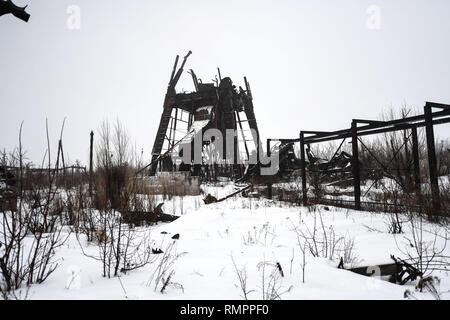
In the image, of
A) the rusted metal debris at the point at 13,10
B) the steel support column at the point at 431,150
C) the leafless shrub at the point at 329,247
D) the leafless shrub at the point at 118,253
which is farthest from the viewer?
the steel support column at the point at 431,150

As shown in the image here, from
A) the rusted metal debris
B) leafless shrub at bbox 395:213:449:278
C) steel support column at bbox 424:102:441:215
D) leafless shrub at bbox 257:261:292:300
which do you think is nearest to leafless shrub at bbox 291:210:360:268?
leafless shrub at bbox 257:261:292:300

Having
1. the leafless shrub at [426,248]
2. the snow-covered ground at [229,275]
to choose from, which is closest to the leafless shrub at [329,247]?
the snow-covered ground at [229,275]

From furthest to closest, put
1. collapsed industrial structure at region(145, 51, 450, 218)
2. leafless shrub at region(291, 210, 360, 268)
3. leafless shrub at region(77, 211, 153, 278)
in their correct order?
collapsed industrial structure at region(145, 51, 450, 218) < leafless shrub at region(291, 210, 360, 268) < leafless shrub at region(77, 211, 153, 278)

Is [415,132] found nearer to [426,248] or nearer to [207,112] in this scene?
[426,248]

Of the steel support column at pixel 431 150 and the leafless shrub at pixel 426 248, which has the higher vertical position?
the steel support column at pixel 431 150

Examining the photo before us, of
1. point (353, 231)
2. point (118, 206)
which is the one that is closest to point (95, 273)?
point (118, 206)

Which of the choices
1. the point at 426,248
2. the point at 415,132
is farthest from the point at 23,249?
the point at 415,132

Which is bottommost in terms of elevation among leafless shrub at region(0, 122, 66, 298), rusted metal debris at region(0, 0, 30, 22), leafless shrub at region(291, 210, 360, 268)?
leafless shrub at region(291, 210, 360, 268)

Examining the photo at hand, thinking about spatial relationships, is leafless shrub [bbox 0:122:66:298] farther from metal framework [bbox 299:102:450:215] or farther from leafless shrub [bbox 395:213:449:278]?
metal framework [bbox 299:102:450:215]

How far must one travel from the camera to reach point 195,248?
3.23 m

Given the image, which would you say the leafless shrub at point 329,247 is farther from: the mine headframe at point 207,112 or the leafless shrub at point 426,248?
the mine headframe at point 207,112

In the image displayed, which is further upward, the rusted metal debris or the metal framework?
the rusted metal debris

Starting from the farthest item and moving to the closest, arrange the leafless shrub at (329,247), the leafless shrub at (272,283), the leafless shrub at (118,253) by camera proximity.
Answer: the leafless shrub at (329,247)
the leafless shrub at (118,253)
the leafless shrub at (272,283)

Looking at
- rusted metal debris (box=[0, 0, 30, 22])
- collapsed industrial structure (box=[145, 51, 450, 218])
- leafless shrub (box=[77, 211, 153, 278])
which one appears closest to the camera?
leafless shrub (box=[77, 211, 153, 278])
